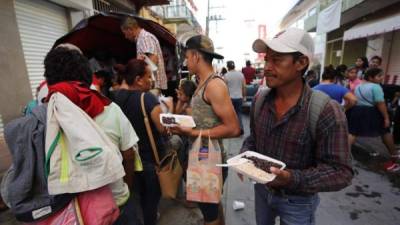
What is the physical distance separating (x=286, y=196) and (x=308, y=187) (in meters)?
0.24

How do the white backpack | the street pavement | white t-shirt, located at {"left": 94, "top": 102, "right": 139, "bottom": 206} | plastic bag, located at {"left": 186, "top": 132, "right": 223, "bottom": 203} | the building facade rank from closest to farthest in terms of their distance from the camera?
the white backpack → white t-shirt, located at {"left": 94, "top": 102, "right": 139, "bottom": 206} → plastic bag, located at {"left": 186, "top": 132, "right": 223, "bottom": 203} → the street pavement → the building facade

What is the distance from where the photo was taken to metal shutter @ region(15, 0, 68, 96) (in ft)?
15.1

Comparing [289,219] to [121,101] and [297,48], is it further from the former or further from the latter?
[121,101]

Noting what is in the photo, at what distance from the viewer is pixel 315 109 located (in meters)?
1.32

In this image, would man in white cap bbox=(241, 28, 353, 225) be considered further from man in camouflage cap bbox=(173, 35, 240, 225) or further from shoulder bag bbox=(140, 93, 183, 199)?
shoulder bag bbox=(140, 93, 183, 199)

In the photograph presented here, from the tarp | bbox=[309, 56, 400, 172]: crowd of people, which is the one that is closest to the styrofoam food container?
bbox=[309, 56, 400, 172]: crowd of people

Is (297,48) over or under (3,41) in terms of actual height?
under

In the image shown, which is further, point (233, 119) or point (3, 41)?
point (3, 41)

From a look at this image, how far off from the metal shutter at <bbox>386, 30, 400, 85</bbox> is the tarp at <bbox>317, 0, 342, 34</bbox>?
205 centimetres

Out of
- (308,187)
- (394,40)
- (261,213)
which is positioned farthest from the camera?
(394,40)

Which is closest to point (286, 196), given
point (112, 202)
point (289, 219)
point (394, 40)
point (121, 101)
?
point (289, 219)

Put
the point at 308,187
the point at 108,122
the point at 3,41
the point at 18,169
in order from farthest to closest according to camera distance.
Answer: the point at 3,41 → the point at 108,122 → the point at 308,187 → the point at 18,169

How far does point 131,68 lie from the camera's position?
2.14 meters

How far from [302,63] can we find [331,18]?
10243mm
